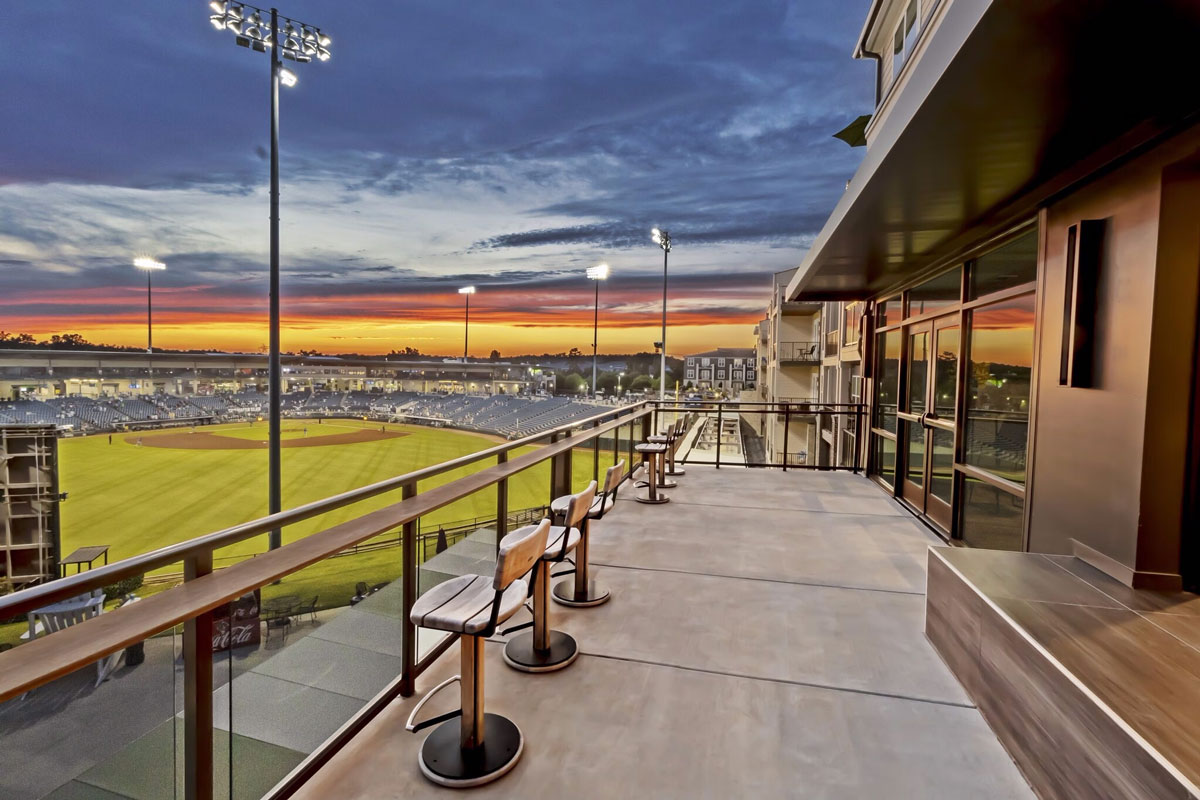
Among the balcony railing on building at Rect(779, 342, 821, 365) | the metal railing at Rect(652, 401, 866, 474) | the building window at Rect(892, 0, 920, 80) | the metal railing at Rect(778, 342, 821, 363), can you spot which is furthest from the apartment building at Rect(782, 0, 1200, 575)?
the metal railing at Rect(778, 342, 821, 363)

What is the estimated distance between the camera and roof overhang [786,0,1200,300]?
1609 mm

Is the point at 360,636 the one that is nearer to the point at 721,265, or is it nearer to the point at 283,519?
the point at 283,519

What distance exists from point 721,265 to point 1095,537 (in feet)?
85.0

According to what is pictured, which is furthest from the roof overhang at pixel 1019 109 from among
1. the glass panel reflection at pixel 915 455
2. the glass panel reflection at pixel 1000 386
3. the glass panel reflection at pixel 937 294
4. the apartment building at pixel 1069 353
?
the glass panel reflection at pixel 915 455

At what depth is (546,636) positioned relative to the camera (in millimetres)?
2779

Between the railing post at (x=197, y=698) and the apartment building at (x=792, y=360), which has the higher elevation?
the apartment building at (x=792, y=360)

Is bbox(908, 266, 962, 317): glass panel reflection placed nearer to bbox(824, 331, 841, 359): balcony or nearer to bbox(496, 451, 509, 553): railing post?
bbox(496, 451, 509, 553): railing post

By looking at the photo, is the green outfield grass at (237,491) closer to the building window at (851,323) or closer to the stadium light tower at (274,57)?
the stadium light tower at (274,57)

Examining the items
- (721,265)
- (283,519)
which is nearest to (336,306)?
(721,265)

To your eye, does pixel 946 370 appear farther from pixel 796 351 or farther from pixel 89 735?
pixel 796 351

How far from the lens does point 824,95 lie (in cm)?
1681

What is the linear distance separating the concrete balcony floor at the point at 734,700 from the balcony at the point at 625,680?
1cm

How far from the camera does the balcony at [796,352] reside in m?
20.1

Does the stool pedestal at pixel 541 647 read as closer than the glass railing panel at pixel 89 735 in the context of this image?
Yes
